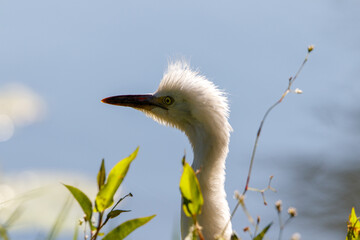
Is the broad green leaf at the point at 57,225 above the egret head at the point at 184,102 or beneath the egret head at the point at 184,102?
beneath

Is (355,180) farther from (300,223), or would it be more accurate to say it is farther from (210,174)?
(210,174)

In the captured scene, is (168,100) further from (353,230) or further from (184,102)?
(353,230)

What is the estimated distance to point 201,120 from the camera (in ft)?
12.8

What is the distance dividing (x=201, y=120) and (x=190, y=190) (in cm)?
163

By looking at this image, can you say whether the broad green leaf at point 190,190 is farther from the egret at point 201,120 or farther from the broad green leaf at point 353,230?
the egret at point 201,120

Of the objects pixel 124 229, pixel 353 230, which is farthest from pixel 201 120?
pixel 124 229

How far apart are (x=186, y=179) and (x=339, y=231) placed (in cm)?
873

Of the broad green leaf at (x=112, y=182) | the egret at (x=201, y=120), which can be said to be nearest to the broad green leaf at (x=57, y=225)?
the egret at (x=201, y=120)

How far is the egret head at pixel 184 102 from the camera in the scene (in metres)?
3.89

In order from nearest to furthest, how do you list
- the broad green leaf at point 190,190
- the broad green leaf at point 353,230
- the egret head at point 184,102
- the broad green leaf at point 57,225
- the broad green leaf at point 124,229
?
the broad green leaf at point 190,190, the broad green leaf at point 124,229, the broad green leaf at point 353,230, the broad green leaf at point 57,225, the egret head at point 184,102

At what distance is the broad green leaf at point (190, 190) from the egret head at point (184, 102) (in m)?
1.56

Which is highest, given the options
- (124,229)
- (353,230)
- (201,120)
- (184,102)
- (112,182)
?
(184,102)

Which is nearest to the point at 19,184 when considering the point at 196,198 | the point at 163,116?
the point at 163,116

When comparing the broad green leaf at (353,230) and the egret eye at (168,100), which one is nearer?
the broad green leaf at (353,230)
